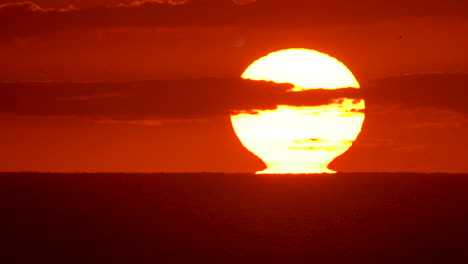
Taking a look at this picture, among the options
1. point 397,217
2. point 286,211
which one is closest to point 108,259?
point 286,211

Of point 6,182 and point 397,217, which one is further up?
point 6,182

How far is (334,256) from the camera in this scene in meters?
21.9

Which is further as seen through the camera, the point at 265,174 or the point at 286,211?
the point at 265,174

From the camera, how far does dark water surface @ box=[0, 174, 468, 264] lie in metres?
22.2

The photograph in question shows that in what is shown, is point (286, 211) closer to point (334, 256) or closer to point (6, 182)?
point (334, 256)

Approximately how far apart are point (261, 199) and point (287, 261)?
3.08 metres

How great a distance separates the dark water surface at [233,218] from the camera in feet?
73.0

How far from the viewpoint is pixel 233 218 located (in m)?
24.0

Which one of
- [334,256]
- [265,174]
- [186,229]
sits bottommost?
[334,256]

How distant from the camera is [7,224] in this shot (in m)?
23.9

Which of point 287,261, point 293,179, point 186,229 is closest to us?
point 287,261

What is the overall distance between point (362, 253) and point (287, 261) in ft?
4.80

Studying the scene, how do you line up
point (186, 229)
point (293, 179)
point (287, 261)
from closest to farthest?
point (287, 261)
point (186, 229)
point (293, 179)

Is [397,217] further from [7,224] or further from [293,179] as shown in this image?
[7,224]
